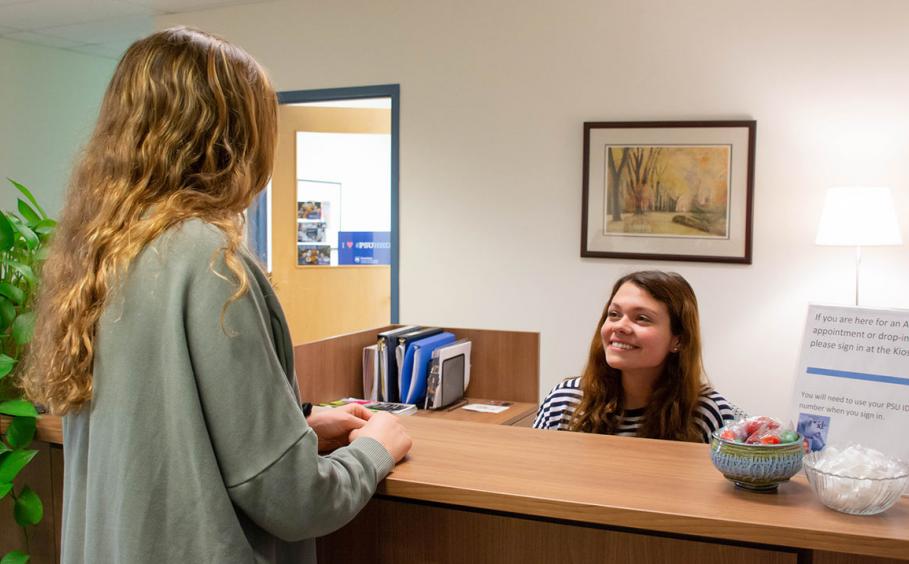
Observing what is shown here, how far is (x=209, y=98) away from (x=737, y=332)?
356 centimetres

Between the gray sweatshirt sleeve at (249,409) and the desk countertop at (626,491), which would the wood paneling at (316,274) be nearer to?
the desk countertop at (626,491)

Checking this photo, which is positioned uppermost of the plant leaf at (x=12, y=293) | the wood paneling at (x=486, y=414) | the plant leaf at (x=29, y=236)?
the plant leaf at (x=29, y=236)

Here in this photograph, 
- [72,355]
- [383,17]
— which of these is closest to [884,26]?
[383,17]

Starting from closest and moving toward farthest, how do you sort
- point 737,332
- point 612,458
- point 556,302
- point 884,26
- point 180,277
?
1. point 180,277
2. point 612,458
3. point 884,26
4. point 737,332
5. point 556,302

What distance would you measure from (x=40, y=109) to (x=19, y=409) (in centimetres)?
553

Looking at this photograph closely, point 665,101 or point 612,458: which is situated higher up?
point 665,101

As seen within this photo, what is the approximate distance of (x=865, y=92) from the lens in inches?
154

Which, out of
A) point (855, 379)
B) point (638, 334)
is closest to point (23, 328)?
point (638, 334)

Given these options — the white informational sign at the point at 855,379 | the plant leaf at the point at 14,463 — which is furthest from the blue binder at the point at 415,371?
the white informational sign at the point at 855,379

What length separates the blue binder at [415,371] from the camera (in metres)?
3.17

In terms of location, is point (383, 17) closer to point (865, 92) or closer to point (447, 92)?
point (447, 92)

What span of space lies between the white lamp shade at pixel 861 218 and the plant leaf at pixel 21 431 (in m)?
3.16

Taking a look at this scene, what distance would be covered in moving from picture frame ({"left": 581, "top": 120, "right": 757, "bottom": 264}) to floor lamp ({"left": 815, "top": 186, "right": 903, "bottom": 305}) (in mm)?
484

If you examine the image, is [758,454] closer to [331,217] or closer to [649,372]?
[649,372]
